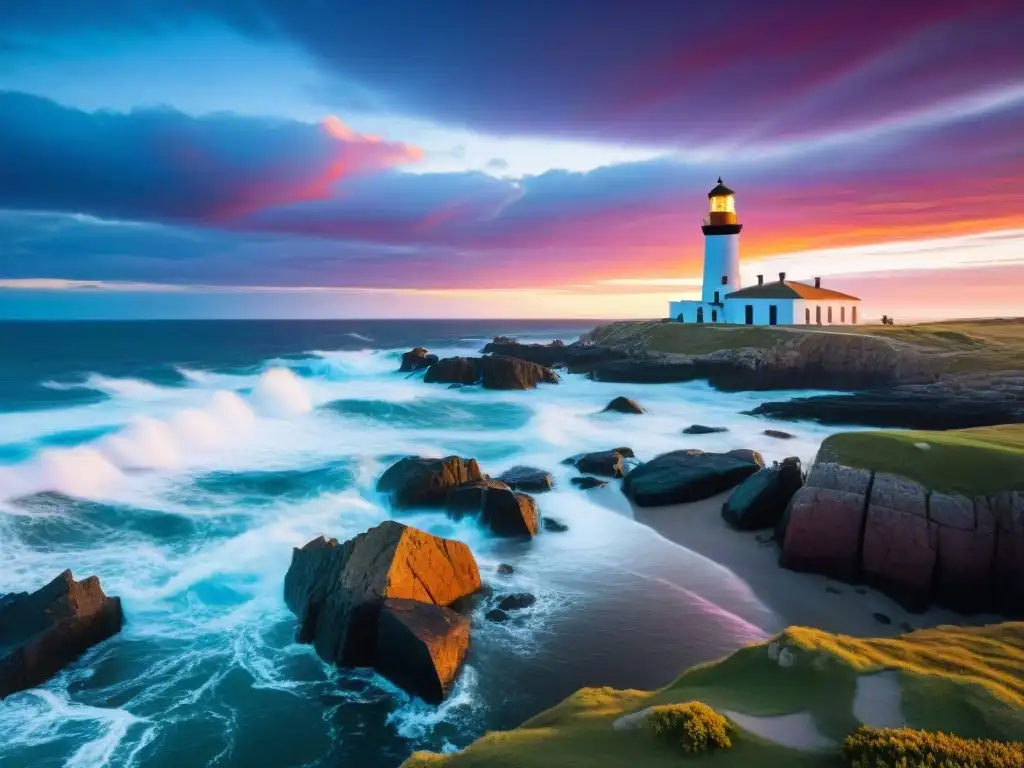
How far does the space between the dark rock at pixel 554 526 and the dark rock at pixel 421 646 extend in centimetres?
682

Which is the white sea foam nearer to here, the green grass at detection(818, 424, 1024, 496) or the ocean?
the ocean

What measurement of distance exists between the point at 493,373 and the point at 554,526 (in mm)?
32249

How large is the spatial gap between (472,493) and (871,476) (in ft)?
36.1

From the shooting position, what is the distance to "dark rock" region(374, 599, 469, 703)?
1105 cm

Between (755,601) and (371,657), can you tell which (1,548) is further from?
(755,601)

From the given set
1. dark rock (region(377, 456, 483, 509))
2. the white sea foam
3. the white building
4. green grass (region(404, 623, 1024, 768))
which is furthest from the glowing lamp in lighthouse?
green grass (region(404, 623, 1024, 768))

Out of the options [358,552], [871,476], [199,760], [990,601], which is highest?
[871,476]

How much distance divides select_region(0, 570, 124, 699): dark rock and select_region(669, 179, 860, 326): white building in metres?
56.1

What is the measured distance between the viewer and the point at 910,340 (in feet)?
145

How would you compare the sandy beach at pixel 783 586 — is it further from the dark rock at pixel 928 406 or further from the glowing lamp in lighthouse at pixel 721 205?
the glowing lamp in lighthouse at pixel 721 205

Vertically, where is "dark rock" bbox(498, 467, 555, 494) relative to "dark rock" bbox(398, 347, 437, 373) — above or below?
below

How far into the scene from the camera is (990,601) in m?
13.3

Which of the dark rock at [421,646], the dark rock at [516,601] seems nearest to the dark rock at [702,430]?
the dark rock at [516,601]

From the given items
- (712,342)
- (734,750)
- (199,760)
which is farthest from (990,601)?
(712,342)
